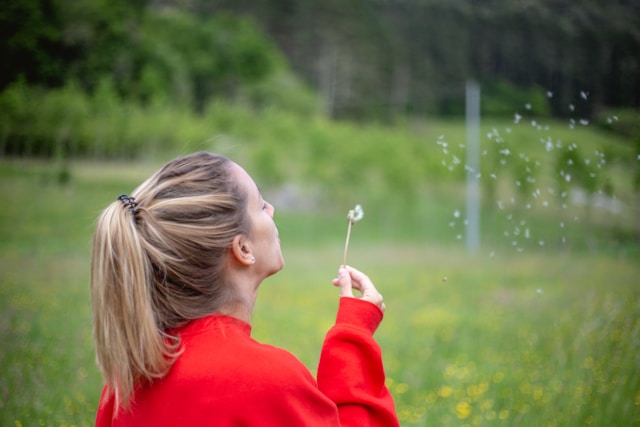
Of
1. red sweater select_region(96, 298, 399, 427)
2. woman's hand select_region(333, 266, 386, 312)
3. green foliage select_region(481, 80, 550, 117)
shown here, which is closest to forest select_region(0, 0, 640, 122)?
green foliage select_region(481, 80, 550, 117)

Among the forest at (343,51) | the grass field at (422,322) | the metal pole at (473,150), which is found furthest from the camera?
the metal pole at (473,150)

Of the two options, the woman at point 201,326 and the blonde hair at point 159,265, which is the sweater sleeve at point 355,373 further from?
the blonde hair at point 159,265

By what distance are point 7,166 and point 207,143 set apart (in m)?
6.31

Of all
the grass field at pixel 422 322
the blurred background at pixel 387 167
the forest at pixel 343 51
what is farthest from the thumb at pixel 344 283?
the forest at pixel 343 51

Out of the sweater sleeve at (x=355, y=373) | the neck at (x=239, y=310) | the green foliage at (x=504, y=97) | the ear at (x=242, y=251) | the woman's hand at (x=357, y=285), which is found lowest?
the sweater sleeve at (x=355, y=373)

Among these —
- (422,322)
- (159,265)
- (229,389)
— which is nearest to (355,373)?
(229,389)

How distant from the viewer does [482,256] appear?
10859 millimetres

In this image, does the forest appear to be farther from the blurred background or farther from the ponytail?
the ponytail

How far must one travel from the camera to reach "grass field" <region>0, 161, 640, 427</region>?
318cm

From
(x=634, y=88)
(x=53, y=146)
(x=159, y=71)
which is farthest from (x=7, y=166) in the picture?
(x=634, y=88)

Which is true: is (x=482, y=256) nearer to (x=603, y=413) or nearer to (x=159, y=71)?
(x=159, y=71)

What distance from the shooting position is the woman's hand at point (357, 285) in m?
1.52

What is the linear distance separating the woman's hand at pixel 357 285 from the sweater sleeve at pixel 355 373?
1.5 inches

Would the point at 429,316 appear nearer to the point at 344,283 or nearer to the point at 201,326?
the point at 344,283
